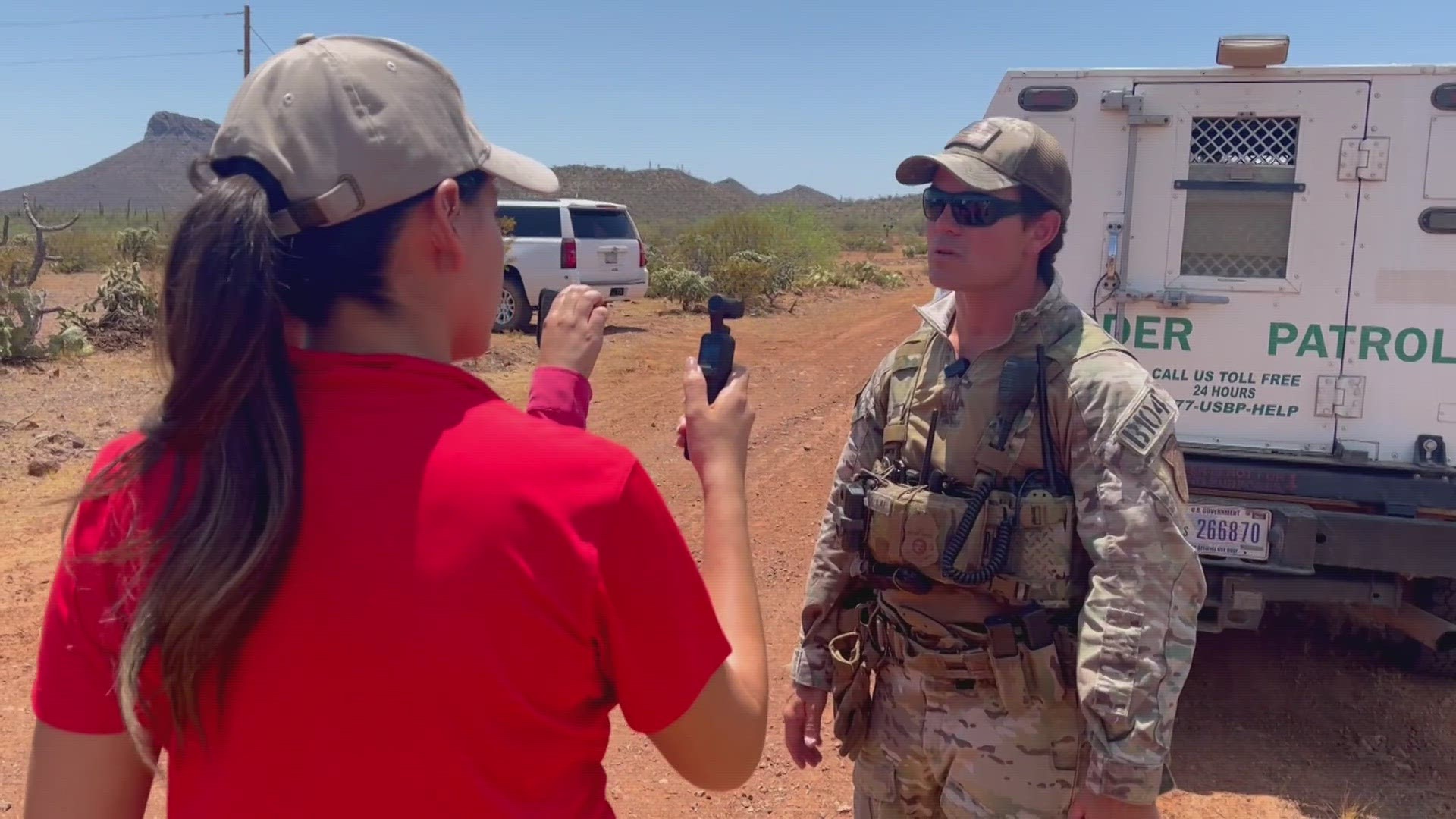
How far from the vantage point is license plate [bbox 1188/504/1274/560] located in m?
3.89

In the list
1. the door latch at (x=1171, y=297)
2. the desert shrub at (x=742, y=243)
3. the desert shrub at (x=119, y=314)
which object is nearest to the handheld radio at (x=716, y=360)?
the door latch at (x=1171, y=297)

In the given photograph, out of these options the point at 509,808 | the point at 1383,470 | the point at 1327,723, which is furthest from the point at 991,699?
the point at 1327,723

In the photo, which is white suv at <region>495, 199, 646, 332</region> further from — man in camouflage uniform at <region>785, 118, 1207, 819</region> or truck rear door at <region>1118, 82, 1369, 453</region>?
man in camouflage uniform at <region>785, 118, 1207, 819</region>

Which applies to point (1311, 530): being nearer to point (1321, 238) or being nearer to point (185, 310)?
point (1321, 238)

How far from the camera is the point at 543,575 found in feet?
3.48

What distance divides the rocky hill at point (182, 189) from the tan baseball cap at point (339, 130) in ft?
170

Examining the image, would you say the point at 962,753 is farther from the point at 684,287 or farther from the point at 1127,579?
the point at 684,287

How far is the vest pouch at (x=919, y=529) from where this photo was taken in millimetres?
2262

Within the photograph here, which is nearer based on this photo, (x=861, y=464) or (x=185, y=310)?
(x=185, y=310)

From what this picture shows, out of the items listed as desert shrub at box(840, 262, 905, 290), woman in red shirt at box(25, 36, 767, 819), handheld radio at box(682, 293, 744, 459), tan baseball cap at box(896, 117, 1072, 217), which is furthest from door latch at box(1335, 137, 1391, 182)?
desert shrub at box(840, 262, 905, 290)

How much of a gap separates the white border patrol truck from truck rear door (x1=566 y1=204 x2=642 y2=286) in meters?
A: 10.8

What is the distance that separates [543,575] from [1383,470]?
12.5 ft

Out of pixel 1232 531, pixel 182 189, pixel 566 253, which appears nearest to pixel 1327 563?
pixel 1232 531

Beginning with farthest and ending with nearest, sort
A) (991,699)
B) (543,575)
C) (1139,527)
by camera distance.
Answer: (991,699) → (1139,527) → (543,575)
